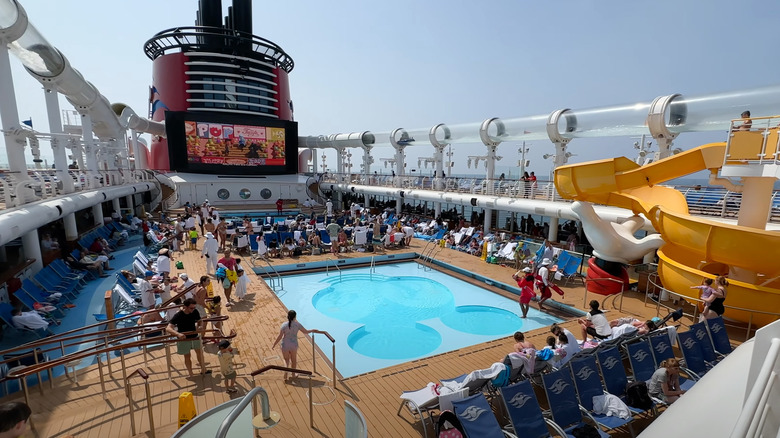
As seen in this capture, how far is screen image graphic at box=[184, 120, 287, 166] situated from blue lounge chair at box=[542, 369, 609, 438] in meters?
27.2

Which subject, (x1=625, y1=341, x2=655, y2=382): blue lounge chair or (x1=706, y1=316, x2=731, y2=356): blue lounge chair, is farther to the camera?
(x1=706, y1=316, x2=731, y2=356): blue lounge chair

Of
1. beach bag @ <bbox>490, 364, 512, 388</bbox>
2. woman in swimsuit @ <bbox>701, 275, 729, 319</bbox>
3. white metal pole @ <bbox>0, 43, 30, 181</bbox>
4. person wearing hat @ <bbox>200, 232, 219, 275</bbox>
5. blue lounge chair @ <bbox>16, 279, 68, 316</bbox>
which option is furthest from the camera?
person wearing hat @ <bbox>200, 232, 219, 275</bbox>

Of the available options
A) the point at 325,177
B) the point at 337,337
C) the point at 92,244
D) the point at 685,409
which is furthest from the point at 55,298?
the point at 325,177

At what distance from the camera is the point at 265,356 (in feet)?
21.1

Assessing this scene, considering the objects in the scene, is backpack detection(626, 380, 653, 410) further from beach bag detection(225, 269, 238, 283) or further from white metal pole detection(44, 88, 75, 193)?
white metal pole detection(44, 88, 75, 193)

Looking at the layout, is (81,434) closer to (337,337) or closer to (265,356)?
(265,356)

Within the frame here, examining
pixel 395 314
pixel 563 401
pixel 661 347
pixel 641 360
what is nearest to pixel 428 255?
pixel 395 314

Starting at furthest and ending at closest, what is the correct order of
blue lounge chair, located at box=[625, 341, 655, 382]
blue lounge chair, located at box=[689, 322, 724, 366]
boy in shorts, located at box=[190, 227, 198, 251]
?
1. boy in shorts, located at box=[190, 227, 198, 251]
2. blue lounge chair, located at box=[689, 322, 724, 366]
3. blue lounge chair, located at box=[625, 341, 655, 382]

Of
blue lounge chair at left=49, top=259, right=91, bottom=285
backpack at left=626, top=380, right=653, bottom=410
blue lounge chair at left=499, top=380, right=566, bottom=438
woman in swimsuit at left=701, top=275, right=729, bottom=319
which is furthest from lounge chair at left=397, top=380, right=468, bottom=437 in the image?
blue lounge chair at left=49, top=259, right=91, bottom=285

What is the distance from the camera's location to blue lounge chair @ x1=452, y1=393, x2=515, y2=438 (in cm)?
400

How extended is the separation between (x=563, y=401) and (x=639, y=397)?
3.36 feet

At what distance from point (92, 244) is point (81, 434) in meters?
10.6

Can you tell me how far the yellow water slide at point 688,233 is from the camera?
674 centimetres

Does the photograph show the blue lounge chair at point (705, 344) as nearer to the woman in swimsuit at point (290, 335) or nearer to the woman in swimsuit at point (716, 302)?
the woman in swimsuit at point (716, 302)
